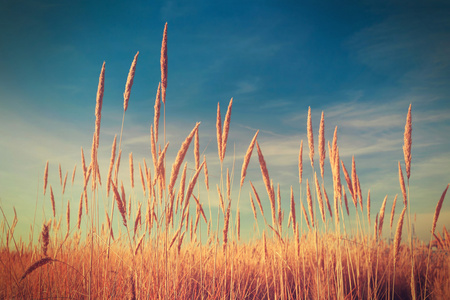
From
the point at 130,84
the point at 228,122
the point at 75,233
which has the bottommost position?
the point at 75,233

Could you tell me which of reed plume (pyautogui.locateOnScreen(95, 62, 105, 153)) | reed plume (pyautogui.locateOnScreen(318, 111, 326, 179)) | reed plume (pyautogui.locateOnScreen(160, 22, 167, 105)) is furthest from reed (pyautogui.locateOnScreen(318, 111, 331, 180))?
reed plume (pyautogui.locateOnScreen(95, 62, 105, 153))

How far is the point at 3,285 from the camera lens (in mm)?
2646

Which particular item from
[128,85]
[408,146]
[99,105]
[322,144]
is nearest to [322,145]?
[322,144]

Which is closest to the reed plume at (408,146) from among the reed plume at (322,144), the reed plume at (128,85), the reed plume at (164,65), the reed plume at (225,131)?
the reed plume at (322,144)

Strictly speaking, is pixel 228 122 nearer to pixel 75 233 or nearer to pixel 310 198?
pixel 310 198

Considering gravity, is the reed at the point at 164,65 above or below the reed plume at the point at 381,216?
above

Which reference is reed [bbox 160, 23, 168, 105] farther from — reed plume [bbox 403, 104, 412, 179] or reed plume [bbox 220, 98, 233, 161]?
reed plume [bbox 403, 104, 412, 179]

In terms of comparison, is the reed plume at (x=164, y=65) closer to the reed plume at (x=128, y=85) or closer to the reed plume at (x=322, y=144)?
the reed plume at (x=128, y=85)

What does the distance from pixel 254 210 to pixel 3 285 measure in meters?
2.18

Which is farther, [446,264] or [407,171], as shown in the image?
[446,264]

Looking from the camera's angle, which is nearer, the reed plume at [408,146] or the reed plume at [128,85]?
the reed plume at [128,85]

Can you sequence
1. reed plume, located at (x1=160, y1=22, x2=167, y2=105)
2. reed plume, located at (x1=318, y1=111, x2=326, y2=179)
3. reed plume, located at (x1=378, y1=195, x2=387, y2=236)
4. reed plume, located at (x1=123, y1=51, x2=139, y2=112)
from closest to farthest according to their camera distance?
1. reed plume, located at (x1=160, y1=22, x2=167, y2=105)
2. reed plume, located at (x1=123, y1=51, x2=139, y2=112)
3. reed plume, located at (x1=318, y1=111, x2=326, y2=179)
4. reed plume, located at (x1=378, y1=195, x2=387, y2=236)

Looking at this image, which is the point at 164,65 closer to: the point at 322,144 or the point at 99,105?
the point at 99,105

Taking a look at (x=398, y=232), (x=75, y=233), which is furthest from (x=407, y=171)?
(x=75, y=233)
